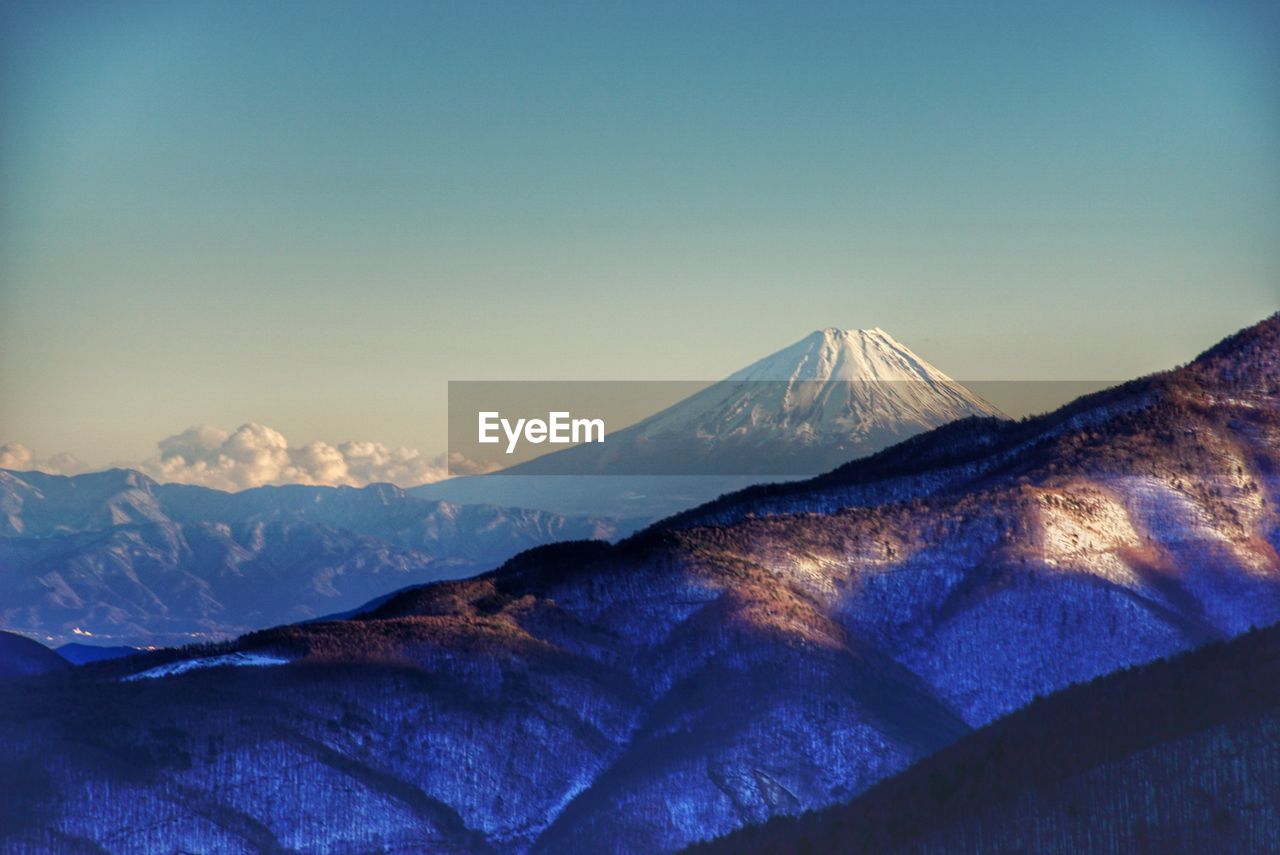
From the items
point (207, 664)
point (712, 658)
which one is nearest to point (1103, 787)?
point (712, 658)

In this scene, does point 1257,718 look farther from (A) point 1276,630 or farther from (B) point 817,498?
(B) point 817,498

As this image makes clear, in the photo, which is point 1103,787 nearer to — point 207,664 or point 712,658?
point 712,658

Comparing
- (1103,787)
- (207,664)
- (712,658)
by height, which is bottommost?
(1103,787)

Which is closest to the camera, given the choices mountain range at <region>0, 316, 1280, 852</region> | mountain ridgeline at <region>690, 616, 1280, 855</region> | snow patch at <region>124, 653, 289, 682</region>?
mountain ridgeline at <region>690, 616, 1280, 855</region>

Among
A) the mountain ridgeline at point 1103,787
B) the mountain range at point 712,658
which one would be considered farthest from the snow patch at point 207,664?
the mountain ridgeline at point 1103,787

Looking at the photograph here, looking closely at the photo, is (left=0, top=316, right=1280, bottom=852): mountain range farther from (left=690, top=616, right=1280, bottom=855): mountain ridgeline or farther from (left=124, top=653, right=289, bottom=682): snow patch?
(left=690, top=616, right=1280, bottom=855): mountain ridgeline

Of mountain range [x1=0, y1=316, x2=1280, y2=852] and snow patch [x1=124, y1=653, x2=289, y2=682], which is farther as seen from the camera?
snow patch [x1=124, y1=653, x2=289, y2=682]

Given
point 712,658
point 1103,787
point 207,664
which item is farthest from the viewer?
point 712,658

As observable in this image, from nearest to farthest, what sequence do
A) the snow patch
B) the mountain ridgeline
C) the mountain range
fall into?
the mountain ridgeline < the mountain range < the snow patch

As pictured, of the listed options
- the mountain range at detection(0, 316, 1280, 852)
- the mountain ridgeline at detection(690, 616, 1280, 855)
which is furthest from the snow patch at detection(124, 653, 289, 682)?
the mountain ridgeline at detection(690, 616, 1280, 855)
